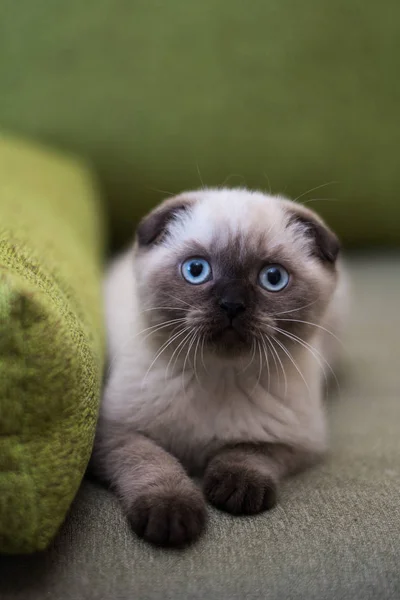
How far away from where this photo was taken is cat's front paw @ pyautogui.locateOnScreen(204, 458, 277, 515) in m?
0.90

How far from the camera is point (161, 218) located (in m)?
1.13

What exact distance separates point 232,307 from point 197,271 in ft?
0.37

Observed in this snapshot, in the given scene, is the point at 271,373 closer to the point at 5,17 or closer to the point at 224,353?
the point at 224,353

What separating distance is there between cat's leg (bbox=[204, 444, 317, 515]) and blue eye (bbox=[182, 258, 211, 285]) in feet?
0.95

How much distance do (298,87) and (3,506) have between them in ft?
5.68

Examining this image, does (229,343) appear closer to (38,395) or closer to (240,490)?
(240,490)

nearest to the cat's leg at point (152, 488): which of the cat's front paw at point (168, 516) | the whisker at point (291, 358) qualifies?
the cat's front paw at point (168, 516)

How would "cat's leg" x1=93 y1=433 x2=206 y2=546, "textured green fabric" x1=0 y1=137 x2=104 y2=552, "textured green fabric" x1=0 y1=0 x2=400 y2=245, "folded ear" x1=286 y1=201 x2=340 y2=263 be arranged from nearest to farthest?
"textured green fabric" x1=0 y1=137 x2=104 y2=552 → "cat's leg" x1=93 y1=433 x2=206 y2=546 → "folded ear" x1=286 y1=201 x2=340 y2=263 → "textured green fabric" x1=0 y1=0 x2=400 y2=245

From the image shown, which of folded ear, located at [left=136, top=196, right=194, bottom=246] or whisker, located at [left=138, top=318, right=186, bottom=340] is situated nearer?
whisker, located at [left=138, top=318, right=186, bottom=340]

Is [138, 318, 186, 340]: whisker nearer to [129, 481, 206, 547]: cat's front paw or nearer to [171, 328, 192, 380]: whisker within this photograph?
[171, 328, 192, 380]: whisker

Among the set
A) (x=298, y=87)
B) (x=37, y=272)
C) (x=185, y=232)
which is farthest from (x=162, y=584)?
(x=298, y=87)

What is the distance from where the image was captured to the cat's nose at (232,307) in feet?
3.15

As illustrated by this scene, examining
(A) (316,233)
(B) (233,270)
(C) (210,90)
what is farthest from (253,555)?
(C) (210,90)

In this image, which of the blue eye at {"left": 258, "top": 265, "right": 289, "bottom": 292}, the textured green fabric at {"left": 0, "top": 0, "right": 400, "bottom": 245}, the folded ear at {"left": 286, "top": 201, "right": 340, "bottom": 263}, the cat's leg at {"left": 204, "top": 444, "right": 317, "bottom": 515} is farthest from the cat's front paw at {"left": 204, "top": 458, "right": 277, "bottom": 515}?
the textured green fabric at {"left": 0, "top": 0, "right": 400, "bottom": 245}
